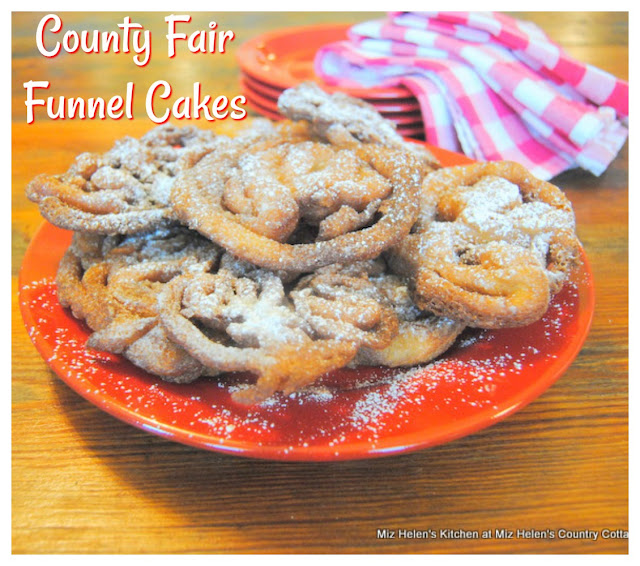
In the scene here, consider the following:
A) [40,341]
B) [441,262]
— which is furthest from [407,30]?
[40,341]

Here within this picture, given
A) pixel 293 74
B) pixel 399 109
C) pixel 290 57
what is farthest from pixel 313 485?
pixel 290 57

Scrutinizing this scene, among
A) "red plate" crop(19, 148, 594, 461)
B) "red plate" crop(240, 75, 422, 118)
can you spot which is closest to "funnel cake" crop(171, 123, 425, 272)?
"red plate" crop(19, 148, 594, 461)

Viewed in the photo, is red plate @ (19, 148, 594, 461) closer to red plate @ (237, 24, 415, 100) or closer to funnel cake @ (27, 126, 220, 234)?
funnel cake @ (27, 126, 220, 234)

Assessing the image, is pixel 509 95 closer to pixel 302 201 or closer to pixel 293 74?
pixel 293 74

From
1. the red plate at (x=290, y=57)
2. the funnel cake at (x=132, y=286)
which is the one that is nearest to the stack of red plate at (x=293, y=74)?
the red plate at (x=290, y=57)

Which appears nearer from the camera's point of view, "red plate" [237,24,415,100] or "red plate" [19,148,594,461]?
"red plate" [19,148,594,461]

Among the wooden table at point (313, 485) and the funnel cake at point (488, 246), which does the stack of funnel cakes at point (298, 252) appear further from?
the wooden table at point (313, 485)

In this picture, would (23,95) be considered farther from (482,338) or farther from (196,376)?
(482,338)
